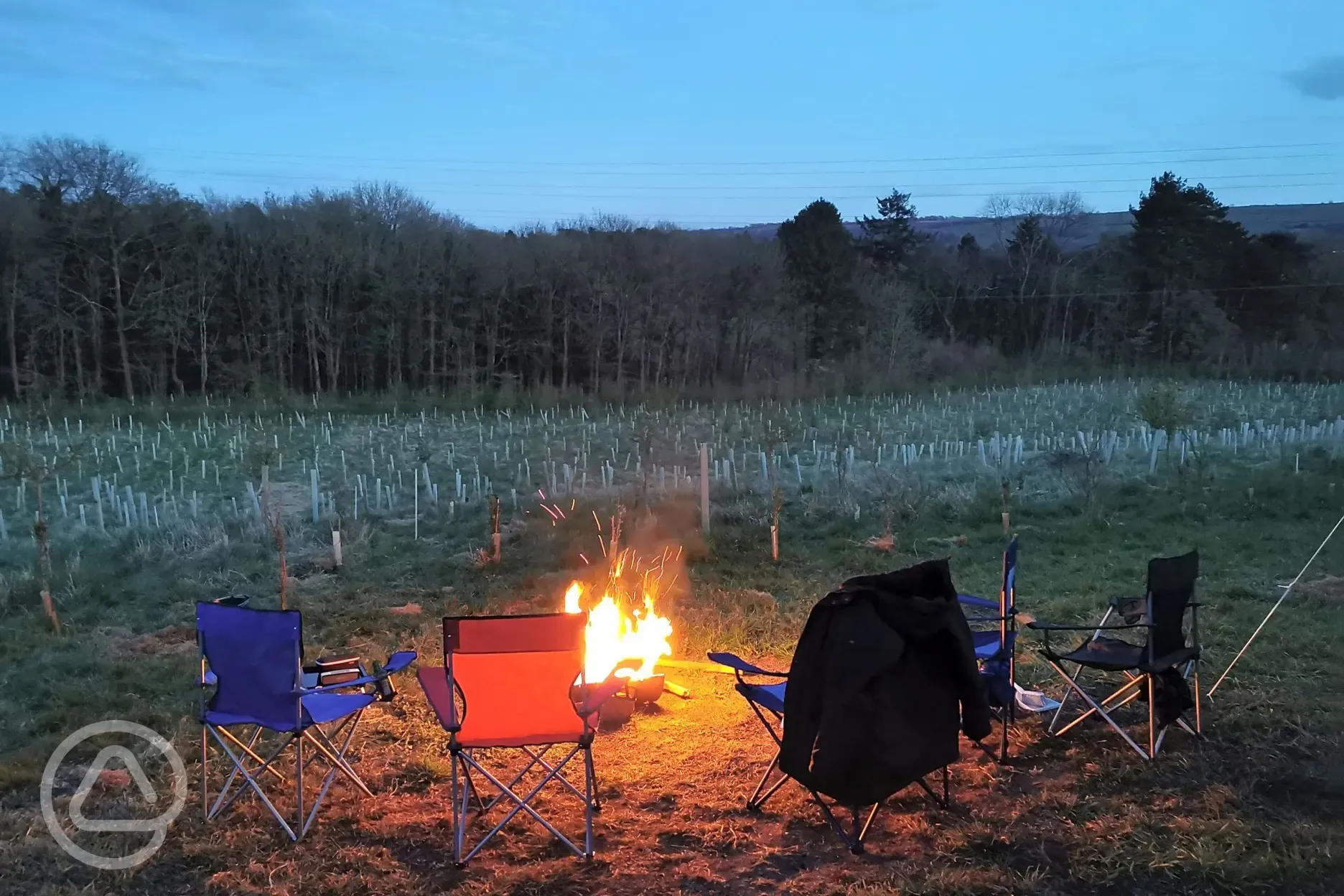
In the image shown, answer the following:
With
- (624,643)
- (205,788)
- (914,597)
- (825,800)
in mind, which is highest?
(914,597)

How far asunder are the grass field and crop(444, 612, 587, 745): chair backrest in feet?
1.24

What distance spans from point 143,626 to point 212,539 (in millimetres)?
2250

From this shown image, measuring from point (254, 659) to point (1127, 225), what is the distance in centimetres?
5121

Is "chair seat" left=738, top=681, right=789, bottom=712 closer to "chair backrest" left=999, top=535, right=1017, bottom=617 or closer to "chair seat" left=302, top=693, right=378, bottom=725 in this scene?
"chair backrest" left=999, top=535, right=1017, bottom=617

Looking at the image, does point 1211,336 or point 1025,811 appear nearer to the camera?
point 1025,811

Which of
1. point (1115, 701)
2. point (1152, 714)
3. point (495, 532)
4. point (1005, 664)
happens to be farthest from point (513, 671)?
point (495, 532)

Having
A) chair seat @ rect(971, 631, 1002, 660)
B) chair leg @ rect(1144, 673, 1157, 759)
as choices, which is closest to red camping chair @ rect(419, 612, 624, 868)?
chair seat @ rect(971, 631, 1002, 660)

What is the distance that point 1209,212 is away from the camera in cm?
3406

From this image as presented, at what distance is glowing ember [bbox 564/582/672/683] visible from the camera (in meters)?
4.13

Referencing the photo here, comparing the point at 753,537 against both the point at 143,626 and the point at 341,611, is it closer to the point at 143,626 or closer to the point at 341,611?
the point at 341,611

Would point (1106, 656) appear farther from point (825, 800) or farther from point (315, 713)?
point (315, 713)

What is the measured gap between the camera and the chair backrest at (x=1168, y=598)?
349 centimetres

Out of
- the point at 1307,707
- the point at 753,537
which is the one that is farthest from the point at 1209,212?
the point at 1307,707

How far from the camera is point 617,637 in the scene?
4.27 meters
